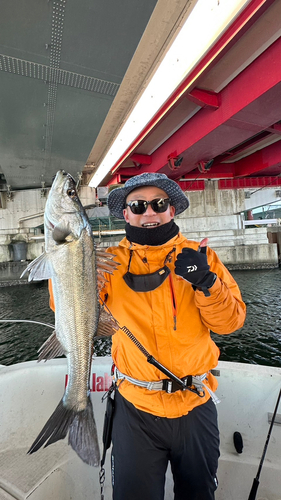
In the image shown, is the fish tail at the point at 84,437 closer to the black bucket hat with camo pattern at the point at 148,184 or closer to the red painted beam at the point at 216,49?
the black bucket hat with camo pattern at the point at 148,184

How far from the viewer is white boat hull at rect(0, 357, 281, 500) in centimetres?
278

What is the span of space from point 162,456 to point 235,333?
743cm

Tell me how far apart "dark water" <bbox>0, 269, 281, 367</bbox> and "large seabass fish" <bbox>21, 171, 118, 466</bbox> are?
5.76m

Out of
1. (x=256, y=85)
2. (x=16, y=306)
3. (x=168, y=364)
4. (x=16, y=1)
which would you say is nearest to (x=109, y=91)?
(x=16, y=1)

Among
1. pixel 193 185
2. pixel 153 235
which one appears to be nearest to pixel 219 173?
pixel 193 185

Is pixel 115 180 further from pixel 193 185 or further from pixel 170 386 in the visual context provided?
pixel 170 386

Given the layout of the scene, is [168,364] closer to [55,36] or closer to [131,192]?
[131,192]

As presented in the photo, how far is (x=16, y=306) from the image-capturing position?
12219 millimetres

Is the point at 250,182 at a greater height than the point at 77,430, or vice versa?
the point at 250,182

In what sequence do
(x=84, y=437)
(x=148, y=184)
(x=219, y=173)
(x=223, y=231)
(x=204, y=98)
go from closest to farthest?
(x=84, y=437) → (x=148, y=184) → (x=204, y=98) → (x=219, y=173) → (x=223, y=231)

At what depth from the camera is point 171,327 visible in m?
1.88

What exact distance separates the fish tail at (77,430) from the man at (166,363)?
0.65ft

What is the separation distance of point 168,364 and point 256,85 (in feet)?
25.7

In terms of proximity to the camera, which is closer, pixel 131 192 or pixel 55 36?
pixel 131 192
